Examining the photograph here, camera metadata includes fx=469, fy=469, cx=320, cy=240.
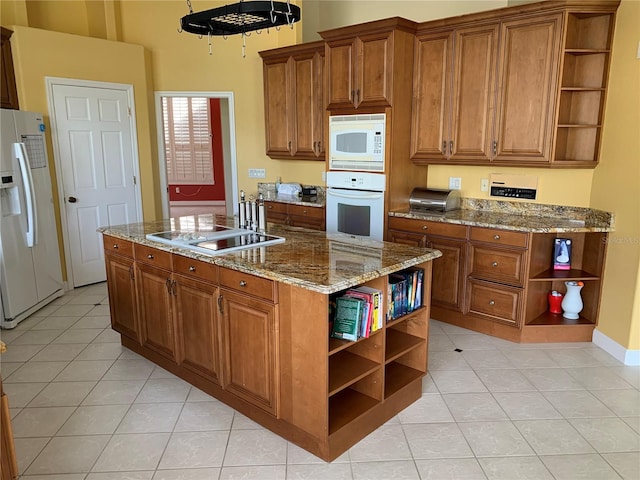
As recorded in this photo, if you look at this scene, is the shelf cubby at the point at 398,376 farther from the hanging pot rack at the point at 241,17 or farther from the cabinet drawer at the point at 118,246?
the hanging pot rack at the point at 241,17

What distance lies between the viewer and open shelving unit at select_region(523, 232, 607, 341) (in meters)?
3.48

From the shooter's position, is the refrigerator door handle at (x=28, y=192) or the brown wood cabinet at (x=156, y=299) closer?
the brown wood cabinet at (x=156, y=299)

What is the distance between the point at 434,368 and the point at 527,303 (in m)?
0.94

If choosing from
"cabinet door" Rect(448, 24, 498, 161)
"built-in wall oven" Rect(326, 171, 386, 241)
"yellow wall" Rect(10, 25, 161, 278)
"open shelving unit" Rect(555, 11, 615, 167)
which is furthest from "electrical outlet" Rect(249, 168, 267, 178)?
"open shelving unit" Rect(555, 11, 615, 167)

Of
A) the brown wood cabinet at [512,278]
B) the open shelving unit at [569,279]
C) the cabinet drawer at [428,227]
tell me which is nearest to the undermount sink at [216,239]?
the cabinet drawer at [428,227]

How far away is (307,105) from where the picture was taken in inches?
189

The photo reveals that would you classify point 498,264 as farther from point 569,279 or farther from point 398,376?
point 398,376

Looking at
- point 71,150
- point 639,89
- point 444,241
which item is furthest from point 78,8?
point 639,89

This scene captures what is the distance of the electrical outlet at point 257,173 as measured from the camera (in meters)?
5.62

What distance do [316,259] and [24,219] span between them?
2995 millimetres

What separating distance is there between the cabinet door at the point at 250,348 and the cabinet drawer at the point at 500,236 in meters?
2.03

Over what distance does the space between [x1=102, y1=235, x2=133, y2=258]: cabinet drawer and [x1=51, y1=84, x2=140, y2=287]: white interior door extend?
75.1 inches

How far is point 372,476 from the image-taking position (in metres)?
2.13

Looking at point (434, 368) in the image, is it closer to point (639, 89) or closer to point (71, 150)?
point (639, 89)
